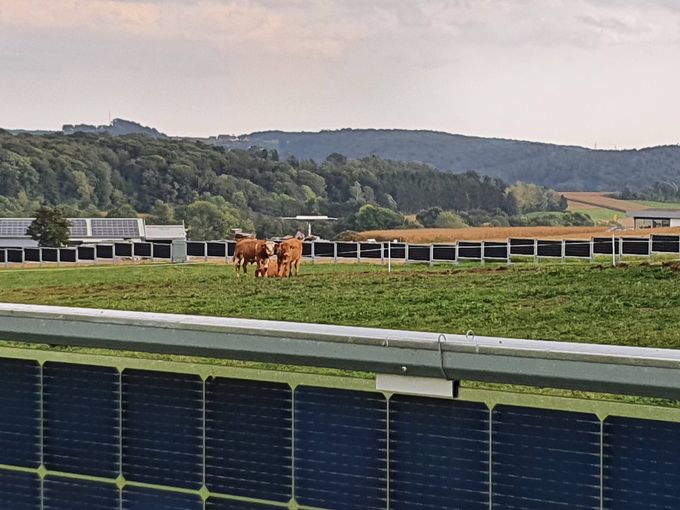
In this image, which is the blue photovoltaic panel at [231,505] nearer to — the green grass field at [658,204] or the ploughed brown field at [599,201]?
the ploughed brown field at [599,201]

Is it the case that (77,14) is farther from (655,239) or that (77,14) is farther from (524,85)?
(655,239)

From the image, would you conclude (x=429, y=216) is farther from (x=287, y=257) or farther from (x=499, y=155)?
(x=499, y=155)

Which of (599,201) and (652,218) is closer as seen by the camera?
(652,218)

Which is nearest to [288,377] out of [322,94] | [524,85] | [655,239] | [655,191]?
[655,239]

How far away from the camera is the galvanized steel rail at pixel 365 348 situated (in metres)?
1.01

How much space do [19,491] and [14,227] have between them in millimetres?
18276

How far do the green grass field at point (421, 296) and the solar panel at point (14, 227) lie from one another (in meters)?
1.31

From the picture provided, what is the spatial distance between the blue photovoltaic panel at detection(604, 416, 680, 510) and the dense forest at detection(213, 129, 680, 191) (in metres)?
21.3

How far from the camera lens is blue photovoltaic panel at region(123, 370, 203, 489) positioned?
1264mm

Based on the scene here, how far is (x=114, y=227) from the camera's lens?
2000 centimetres

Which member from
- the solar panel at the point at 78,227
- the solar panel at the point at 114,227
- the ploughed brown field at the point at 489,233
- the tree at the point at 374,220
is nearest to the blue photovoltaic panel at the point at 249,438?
the ploughed brown field at the point at 489,233

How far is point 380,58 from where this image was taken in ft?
99.1

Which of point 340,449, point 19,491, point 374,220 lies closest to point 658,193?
point 374,220

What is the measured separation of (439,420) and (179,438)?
11.2 inches
